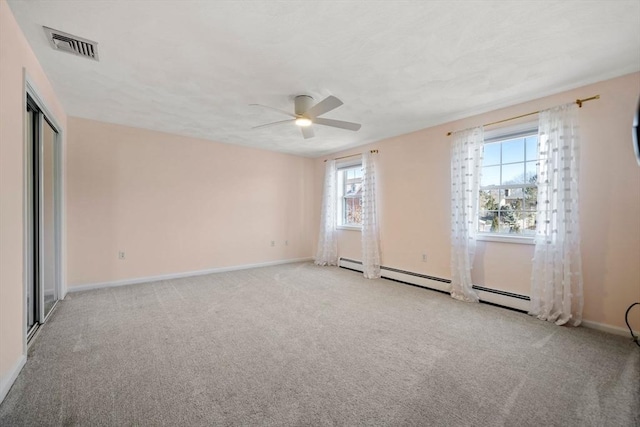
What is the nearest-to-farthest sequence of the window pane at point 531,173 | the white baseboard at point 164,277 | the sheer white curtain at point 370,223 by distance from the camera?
the window pane at point 531,173, the white baseboard at point 164,277, the sheer white curtain at point 370,223

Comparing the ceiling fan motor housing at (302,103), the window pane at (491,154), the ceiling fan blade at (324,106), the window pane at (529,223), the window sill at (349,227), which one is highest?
the ceiling fan motor housing at (302,103)

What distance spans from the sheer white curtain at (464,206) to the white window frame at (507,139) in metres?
0.11

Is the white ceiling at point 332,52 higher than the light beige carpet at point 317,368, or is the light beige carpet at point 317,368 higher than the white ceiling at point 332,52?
the white ceiling at point 332,52

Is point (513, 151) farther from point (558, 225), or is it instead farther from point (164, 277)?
point (164, 277)

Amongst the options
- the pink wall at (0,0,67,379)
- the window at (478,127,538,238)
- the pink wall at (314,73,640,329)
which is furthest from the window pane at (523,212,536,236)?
the pink wall at (0,0,67,379)

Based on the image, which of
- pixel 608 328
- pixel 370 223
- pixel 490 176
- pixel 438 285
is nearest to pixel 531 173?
pixel 490 176

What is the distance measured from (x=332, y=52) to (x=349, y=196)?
3.62 metres

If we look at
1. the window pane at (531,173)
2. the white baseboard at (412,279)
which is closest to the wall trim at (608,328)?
the white baseboard at (412,279)

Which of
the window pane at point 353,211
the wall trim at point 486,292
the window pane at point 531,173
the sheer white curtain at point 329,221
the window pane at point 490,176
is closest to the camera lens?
the wall trim at point 486,292

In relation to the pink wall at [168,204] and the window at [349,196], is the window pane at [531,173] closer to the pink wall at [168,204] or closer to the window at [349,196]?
the window at [349,196]

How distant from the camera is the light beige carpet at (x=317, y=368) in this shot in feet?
4.99

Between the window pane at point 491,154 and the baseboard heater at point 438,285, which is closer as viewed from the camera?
the baseboard heater at point 438,285

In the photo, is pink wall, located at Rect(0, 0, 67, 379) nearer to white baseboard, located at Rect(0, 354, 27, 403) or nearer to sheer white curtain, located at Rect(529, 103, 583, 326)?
white baseboard, located at Rect(0, 354, 27, 403)

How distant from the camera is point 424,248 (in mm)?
4074
